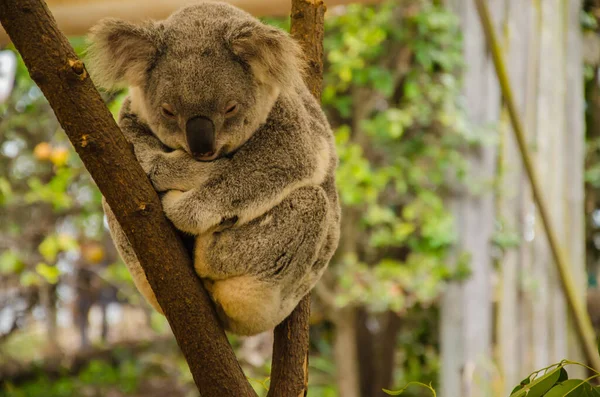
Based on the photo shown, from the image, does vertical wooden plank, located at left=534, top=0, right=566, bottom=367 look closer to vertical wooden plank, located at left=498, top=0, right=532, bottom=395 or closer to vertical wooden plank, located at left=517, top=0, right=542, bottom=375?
vertical wooden plank, located at left=517, top=0, right=542, bottom=375

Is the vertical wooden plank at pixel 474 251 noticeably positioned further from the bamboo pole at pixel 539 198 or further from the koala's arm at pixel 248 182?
the koala's arm at pixel 248 182

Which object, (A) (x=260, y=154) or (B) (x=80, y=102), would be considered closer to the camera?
(B) (x=80, y=102)

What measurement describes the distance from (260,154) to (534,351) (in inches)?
143

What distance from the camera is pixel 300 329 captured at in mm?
2188

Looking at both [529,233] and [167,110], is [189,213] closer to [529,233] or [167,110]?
[167,110]

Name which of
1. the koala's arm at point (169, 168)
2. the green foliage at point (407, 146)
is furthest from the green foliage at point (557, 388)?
the green foliage at point (407, 146)

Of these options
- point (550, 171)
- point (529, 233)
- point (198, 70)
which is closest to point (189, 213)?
point (198, 70)

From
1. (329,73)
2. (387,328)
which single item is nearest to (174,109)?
(329,73)

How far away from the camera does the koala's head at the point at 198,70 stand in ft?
6.00

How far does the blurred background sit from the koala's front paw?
231 centimetres

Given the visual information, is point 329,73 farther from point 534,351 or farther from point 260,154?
point 260,154

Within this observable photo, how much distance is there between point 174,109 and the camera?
6.01 feet

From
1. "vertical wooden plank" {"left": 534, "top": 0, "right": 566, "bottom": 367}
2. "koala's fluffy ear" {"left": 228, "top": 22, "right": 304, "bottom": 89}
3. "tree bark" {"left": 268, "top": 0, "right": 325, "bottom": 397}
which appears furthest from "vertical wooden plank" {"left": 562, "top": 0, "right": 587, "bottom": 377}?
"koala's fluffy ear" {"left": 228, "top": 22, "right": 304, "bottom": 89}

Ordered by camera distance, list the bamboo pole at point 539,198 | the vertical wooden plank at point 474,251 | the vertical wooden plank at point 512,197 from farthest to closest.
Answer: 1. the vertical wooden plank at point 512,197
2. the vertical wooden plank at point 474,251
3. the bamboo pole at point 539,198
